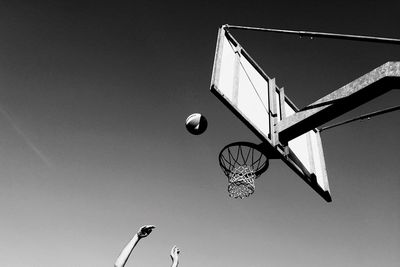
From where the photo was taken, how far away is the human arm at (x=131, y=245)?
9.10 feet

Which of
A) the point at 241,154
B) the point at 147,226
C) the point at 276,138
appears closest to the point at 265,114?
the point at 276,138

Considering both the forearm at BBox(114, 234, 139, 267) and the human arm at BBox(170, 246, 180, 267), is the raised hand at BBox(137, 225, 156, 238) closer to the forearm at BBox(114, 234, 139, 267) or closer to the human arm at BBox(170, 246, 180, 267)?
the forearm at BBox(114, 234, 139, 267)

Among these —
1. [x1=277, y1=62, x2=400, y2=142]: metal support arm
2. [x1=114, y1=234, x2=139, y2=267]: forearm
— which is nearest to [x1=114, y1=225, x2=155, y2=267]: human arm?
[x1=114, y1=234, x2=139, y2=267]: forearm

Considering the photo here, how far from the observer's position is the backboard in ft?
14.0

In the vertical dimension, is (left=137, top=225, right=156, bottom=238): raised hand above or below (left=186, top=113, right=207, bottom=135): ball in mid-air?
below

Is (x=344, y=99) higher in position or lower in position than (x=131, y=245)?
higher

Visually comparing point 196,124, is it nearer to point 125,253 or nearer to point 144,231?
point 144,231

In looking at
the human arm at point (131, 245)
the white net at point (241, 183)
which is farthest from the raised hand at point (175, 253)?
the white net at point (241, 183)

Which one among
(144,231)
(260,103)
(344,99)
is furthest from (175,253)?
(344,99)

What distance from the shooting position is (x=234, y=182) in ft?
16.9

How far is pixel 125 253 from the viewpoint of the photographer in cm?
286

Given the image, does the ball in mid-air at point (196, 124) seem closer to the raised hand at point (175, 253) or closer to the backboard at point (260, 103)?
the backboard at point (260, 103)

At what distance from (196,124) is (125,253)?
109 inches

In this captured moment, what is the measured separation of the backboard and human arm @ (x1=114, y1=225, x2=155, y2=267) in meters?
1.75
